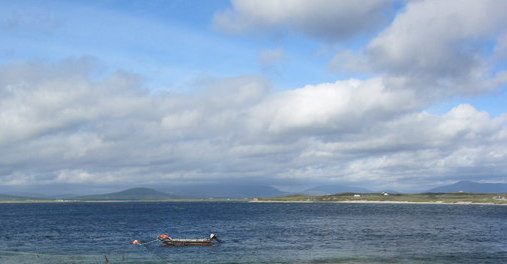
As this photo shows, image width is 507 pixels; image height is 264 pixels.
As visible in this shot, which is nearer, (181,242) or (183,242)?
(181,242)

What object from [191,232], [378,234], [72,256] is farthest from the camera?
[191,232]

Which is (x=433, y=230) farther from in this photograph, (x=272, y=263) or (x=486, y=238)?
(x=272, y=263)

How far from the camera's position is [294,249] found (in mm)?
77688

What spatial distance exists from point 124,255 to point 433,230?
8048 cm

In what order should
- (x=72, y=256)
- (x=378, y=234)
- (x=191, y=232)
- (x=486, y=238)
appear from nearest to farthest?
1. (x=72, y=256)
2. (x=486, y=238)
3. (x=378, y=234)
4. (x=191, y=232)

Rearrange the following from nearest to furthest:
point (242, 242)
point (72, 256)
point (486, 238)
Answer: point (72, 256), point (242, 242), point (486, 238)

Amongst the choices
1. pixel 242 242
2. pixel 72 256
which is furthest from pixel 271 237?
pixel 72 256

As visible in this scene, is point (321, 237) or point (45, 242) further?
point (321, 237)

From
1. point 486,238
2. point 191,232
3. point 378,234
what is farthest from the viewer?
point 191,232

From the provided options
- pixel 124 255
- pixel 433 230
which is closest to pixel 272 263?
pixel 124 255

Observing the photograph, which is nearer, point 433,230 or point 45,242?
point 45,242

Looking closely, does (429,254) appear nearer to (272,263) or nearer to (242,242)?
(272,263)

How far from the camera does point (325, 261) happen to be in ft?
209

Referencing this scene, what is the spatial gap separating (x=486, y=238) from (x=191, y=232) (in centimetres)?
6923
